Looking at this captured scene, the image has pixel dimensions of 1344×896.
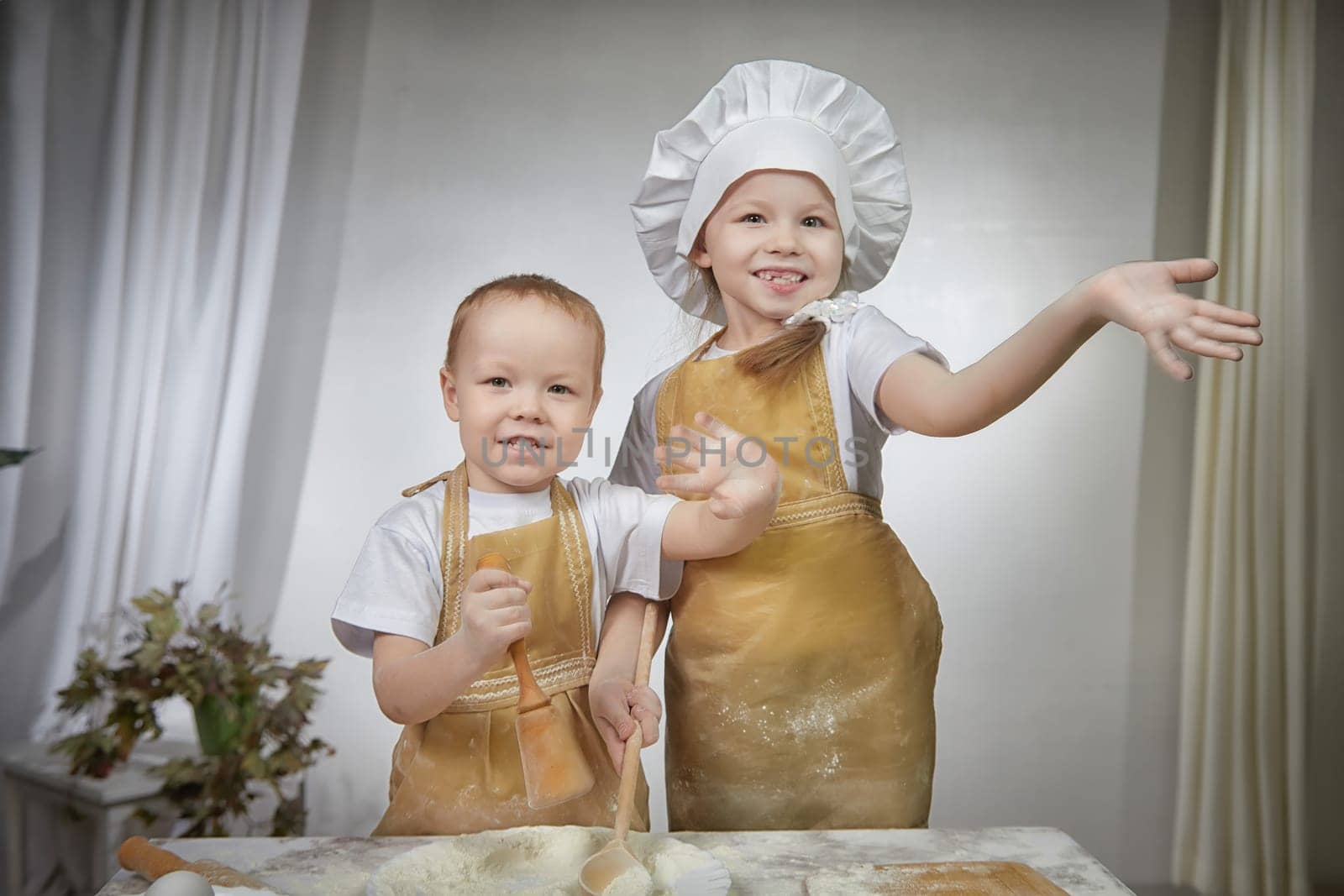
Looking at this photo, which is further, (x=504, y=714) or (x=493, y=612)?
(x=504, y=714)

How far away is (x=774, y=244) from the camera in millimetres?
1523

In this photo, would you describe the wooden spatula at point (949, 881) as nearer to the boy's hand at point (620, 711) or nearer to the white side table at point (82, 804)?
the boy's hand at point (620, 711)

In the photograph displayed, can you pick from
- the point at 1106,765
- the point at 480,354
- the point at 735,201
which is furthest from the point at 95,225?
the point at 1106,765

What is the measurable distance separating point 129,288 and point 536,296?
76 cm

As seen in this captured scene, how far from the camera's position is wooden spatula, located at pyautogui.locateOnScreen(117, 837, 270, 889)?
1195mm

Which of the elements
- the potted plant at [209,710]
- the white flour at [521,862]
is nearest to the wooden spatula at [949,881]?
the white flour at [521,862]

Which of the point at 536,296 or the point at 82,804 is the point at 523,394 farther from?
the point at 82,804

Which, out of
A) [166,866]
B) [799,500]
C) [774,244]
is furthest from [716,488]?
[166,866]

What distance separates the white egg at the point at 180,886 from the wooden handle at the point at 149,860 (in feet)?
0.39

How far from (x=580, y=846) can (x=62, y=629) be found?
1043 millimetres

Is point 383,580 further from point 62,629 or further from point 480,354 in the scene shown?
point 62,629

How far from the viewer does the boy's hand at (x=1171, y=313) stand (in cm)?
113

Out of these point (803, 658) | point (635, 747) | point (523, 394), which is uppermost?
point (523, 394)

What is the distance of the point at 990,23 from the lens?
176 cm
